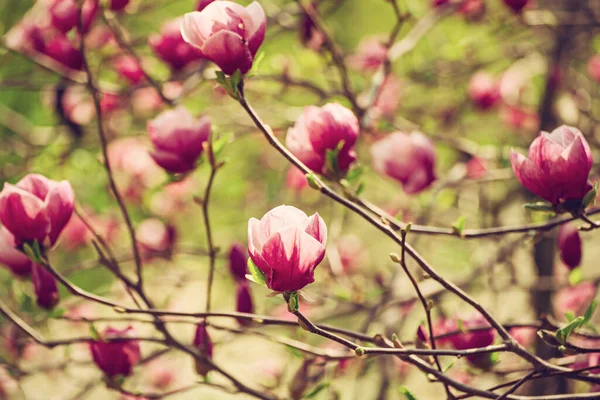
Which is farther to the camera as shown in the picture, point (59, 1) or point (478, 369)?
point (59, 1)

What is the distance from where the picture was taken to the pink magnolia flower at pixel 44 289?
2.78 ft

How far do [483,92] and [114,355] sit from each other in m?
1.16

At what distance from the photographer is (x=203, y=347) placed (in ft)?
2.70

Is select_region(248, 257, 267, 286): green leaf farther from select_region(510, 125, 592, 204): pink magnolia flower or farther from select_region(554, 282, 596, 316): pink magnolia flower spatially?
select_region(554, 282, 596, 316): pink magnolia flower

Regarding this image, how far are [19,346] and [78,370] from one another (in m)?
1.94

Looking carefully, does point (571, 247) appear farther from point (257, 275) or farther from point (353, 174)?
point (257, 275)

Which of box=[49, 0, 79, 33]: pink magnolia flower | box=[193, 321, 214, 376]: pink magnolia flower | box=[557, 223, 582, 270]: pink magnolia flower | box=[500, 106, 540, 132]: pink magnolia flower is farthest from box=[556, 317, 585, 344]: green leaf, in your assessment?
box=[500, 106, 540, 132]: pink magnolia flower

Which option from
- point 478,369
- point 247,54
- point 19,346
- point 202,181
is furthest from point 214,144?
point 202,181

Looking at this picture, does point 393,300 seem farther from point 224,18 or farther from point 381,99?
point 381,99

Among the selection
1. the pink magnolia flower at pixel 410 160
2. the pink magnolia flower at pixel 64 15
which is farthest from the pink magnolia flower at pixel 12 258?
the pink magnolia flower at pixel 410 160

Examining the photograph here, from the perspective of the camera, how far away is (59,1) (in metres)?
1.09

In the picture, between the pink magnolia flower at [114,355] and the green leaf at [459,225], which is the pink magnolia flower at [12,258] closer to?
the pink magnolia flower at [114,355]

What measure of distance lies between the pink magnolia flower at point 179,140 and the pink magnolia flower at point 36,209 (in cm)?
13

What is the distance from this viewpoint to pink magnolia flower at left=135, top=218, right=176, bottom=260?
4.56 ft
